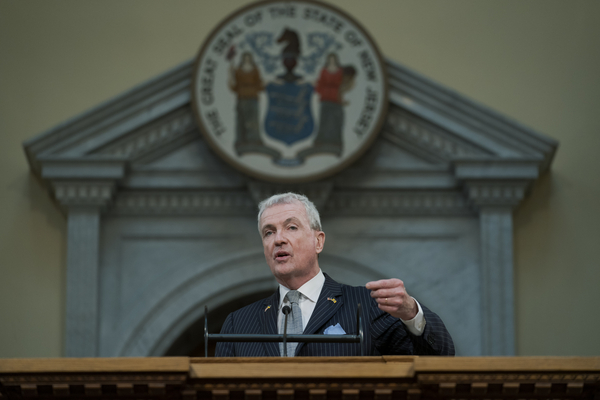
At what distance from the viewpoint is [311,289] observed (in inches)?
124

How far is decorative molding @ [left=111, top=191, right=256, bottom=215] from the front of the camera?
6613mm

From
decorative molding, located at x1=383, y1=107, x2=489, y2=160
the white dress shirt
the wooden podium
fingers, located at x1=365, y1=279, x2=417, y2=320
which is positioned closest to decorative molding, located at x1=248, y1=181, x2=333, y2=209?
decorative molding, located at x1=383, y1=107, x2=489, y2=160

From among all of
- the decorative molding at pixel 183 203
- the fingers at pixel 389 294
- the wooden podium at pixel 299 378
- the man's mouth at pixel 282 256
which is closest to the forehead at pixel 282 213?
the man's mouth at pixel 282 256

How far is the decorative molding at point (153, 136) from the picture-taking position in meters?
6.56

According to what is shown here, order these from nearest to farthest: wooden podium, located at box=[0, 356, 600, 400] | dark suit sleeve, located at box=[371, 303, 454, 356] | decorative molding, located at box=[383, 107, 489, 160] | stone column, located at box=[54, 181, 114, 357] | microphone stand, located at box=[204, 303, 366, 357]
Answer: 1. wooden podium, located at box=[0, 356, 600, 400]
2. microphone stand, located at box=[204, 303, 366, 357]
3. dark suit sleeve, located at box=[371, 303, 454, 356]
4. stone column, located at box=[54, 181, 114, 357]
5. decorative molding, located at box=[383, 107, 489, 160]

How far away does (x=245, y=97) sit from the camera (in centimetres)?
649

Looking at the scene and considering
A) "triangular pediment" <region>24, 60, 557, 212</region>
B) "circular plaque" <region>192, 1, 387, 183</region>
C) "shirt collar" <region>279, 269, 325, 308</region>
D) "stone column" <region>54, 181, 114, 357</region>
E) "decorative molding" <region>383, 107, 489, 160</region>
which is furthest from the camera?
"decorative molding" <region>383, 107, 489, 160</region>

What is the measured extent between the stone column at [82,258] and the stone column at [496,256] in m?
2.68

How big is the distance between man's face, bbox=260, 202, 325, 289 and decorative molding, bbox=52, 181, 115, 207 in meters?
3.38

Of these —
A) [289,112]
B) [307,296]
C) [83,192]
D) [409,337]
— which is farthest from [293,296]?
[83,192]

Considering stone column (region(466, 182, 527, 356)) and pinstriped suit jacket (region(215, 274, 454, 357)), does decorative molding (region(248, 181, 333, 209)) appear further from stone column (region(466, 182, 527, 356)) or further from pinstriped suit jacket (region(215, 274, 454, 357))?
pinstriped suit jacket (region(215, 274, 454, 357))

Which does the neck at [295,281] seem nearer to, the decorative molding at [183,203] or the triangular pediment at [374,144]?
the triangular pediment at [374,144]

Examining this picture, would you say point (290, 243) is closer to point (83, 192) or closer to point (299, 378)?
point (299, 378)

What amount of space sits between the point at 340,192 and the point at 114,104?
5.81ft
